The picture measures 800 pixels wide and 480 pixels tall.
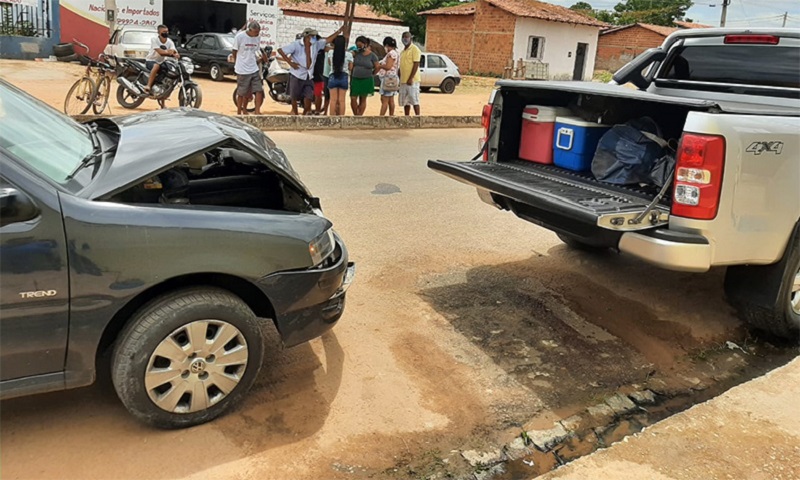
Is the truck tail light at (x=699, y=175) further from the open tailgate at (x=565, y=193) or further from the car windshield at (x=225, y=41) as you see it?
the car windshield at (x=225, y=41)

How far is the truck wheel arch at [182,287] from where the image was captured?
9.45 feet

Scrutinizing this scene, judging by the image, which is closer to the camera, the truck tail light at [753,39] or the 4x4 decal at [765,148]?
the 4x4 decal at [765,148]

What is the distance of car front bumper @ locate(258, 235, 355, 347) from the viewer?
310cm

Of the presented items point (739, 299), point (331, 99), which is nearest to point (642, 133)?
point (739, 299)

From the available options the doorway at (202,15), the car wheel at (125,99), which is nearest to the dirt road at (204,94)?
the car wheel at (125,99)

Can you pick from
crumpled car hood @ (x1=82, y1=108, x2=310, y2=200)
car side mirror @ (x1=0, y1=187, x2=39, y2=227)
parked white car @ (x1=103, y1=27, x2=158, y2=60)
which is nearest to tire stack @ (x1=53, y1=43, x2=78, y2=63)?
parked white car @ (x1=103, y1=27, x2=158, y2=60)

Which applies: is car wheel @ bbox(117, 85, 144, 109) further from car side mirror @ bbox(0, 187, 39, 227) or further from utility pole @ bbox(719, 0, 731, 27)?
utility pole @ bbox(719, 0, 731, 27)

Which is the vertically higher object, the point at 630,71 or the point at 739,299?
the point at 630,71

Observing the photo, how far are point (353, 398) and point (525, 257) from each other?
2.84 metres

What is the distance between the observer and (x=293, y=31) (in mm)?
28984

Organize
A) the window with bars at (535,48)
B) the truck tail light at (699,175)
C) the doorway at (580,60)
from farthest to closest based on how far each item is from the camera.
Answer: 1. the doorway at (580,60)
2. the window with bars at (535,48)
3. the truck tail light at (699,175)

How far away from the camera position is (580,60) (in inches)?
1451

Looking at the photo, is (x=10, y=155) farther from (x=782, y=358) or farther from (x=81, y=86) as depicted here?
(x=81, y=86)

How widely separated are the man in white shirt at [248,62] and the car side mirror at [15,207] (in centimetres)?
931
